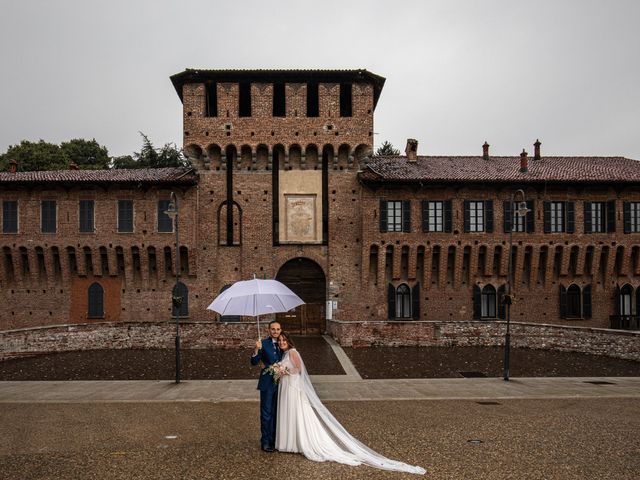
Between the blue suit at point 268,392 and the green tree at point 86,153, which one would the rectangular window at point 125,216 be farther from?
the green tree at point 86,153

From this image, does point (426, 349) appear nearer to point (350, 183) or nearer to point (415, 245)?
point (415, 245)

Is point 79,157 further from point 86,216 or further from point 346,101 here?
point 346,101

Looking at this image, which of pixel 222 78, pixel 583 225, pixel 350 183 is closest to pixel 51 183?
pixel 222 78

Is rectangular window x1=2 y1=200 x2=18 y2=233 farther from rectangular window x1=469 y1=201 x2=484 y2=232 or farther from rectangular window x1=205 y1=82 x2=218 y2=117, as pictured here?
rectangular window x1=469 y1=201 x2=484 y2=232

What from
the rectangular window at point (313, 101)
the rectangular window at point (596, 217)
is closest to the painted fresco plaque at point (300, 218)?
the rectangular window at point (313, 101)

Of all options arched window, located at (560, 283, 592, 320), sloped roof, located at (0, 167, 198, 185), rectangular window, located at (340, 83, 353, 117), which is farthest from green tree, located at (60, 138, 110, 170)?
arched window, located at (560, 283, 592, 320)

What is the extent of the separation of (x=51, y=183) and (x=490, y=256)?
26.0 m

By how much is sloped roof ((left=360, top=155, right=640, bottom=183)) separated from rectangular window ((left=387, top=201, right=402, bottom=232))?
159 centimetres

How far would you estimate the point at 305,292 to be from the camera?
2744 cm

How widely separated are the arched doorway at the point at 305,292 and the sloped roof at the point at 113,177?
768 cm

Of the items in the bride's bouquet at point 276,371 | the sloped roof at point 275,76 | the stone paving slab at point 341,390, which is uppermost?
the sloped roof at point 275,76

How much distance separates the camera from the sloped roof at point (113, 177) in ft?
87.1

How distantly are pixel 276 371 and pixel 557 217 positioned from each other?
25.2 m

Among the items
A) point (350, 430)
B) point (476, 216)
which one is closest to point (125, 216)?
point (476, 216)
